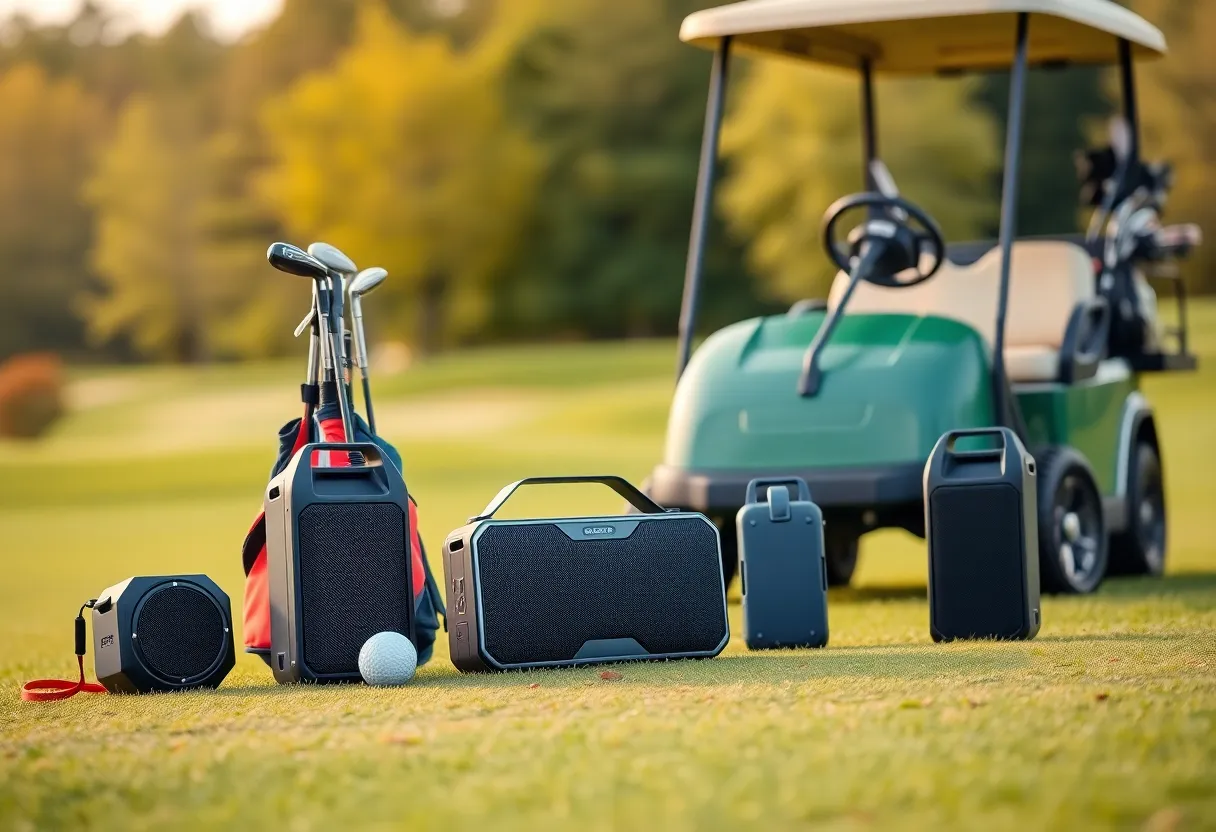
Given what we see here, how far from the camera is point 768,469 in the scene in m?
7.12

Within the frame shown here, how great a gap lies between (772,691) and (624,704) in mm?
384

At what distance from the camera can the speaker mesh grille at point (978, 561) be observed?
5621mm

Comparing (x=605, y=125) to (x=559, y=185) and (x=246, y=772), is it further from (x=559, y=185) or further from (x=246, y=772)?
(x=246, y=772)

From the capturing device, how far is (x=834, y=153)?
3541 centimetres

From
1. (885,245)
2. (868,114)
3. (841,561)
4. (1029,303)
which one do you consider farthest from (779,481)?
(868,114)

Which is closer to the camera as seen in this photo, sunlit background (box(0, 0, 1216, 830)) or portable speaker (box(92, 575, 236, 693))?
sunlit background (box(0, 0, 1216, 830))

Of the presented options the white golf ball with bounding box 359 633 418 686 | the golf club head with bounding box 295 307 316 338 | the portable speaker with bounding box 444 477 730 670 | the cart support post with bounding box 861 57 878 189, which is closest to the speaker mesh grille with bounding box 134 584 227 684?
the white golf ball with bounding box 359 633 418 686

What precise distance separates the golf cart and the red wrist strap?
9.06 ft

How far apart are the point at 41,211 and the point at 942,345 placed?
49.9 metres

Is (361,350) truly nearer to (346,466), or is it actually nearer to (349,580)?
(346,466)

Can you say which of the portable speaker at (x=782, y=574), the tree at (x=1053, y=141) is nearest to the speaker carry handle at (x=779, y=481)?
the portable speaker at (x=782, y=574)

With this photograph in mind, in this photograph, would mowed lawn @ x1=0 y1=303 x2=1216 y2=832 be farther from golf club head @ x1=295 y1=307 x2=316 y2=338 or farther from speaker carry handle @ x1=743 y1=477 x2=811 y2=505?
golf club head @ x1=295 y1=307 x2=316 y2=338

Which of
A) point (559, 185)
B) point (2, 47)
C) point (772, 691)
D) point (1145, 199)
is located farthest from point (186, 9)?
point (772, 691)

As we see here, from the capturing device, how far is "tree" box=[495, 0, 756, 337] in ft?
144
